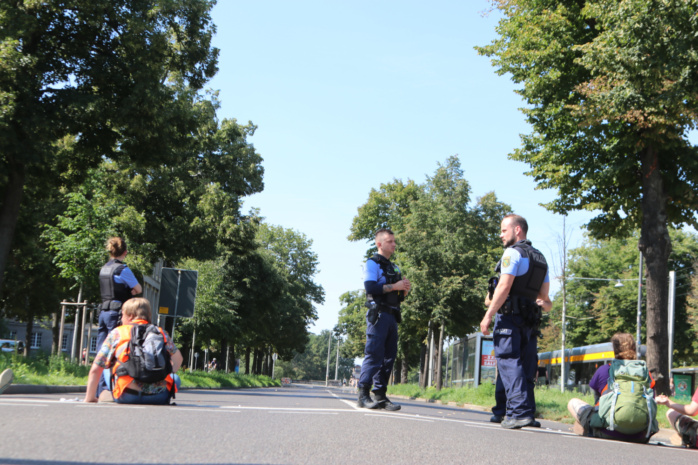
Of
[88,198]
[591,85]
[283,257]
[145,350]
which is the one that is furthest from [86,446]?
[283,257]

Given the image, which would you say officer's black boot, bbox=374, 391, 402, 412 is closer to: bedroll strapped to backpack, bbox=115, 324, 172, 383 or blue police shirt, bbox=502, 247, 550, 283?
blue police shirt, bbox=502, 247, 550, 283

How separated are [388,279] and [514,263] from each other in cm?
153

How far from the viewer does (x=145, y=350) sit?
7.52 meters

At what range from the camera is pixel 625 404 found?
7.07 m

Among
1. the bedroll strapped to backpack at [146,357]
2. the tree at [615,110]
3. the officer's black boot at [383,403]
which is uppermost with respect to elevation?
the tree at [615,110]

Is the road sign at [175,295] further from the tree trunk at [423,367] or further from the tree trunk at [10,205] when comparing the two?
the tree trunk at [423,367]

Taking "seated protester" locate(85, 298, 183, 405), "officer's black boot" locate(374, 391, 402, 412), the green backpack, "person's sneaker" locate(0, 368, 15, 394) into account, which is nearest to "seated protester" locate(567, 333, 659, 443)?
the green backpack

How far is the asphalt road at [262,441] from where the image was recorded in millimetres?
4078

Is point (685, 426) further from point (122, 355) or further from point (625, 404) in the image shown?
point (122, 355)

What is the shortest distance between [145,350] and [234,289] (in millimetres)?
34717

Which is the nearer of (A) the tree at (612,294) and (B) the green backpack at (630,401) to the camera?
(B) the green backpack at (630,401)

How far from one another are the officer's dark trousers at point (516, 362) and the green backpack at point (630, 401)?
2.41ft

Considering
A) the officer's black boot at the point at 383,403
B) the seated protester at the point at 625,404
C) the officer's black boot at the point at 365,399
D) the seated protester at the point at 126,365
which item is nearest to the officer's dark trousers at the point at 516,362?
the seated protester at the point at 625,404

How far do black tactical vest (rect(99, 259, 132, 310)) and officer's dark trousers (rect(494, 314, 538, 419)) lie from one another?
491 centimetres
